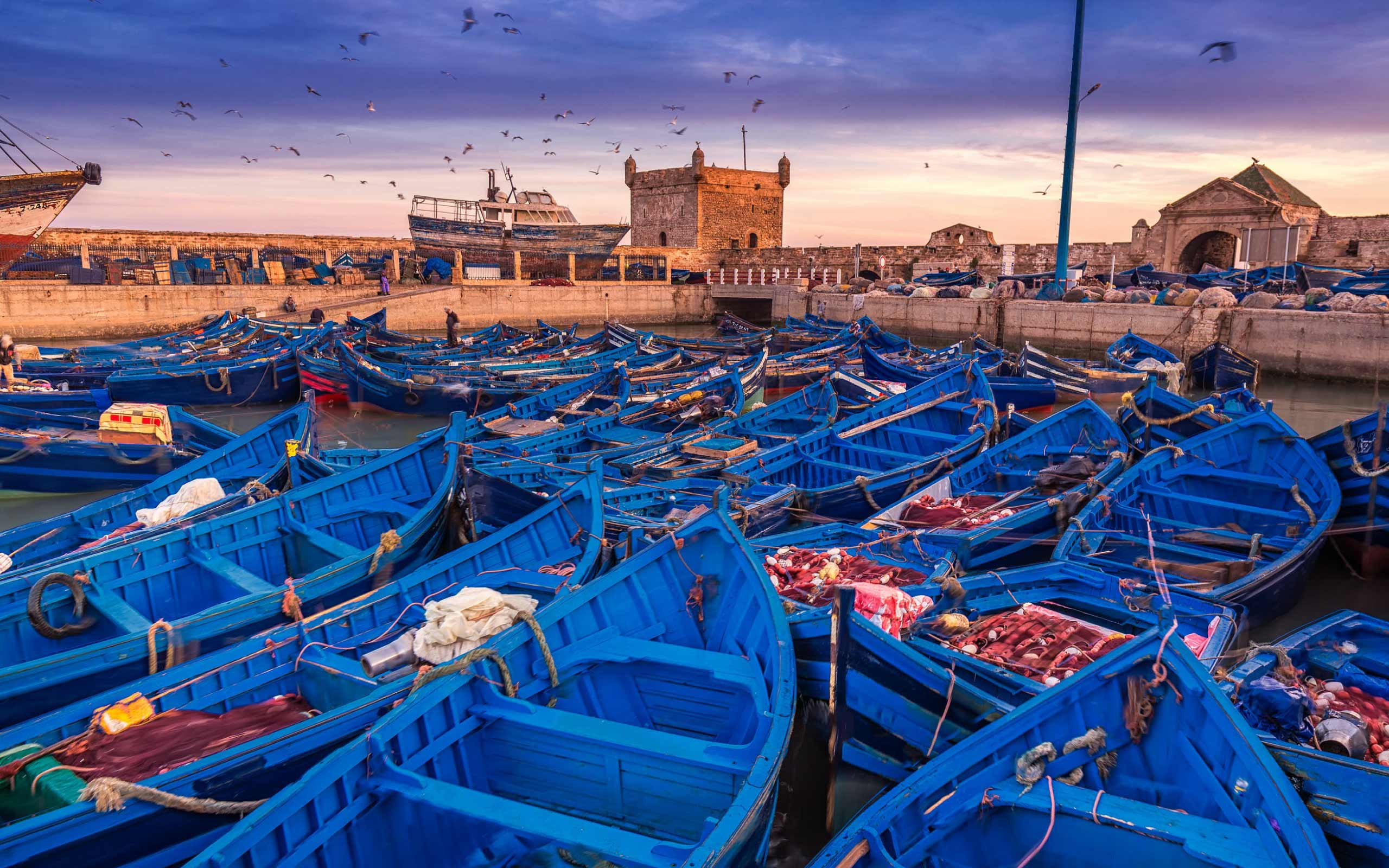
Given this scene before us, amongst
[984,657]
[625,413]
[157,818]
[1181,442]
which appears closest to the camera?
[157,818]

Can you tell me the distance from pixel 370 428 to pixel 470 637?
529 inches

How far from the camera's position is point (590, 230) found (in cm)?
4072

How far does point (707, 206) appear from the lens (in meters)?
48.8

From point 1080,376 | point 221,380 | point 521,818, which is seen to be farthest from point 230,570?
point 1080,376

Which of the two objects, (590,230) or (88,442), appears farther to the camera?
(590,230)

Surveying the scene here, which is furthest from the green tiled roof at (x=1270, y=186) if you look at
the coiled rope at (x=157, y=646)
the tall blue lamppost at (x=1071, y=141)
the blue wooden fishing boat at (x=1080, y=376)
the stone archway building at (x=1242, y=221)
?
the coiled rope at (x=157, y=646)

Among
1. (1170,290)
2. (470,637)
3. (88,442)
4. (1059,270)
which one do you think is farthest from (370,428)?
(1170,290)

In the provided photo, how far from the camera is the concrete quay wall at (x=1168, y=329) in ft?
64.1

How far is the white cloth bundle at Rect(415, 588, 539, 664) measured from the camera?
4.93 m

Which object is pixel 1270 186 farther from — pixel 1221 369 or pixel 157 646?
pixel 157 646

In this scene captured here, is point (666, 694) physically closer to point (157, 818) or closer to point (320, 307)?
point (157, 818)

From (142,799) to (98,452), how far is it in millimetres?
9749

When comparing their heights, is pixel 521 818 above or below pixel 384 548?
below

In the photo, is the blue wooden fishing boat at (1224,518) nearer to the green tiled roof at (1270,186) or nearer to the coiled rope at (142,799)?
the coiled rope at (142,799)
